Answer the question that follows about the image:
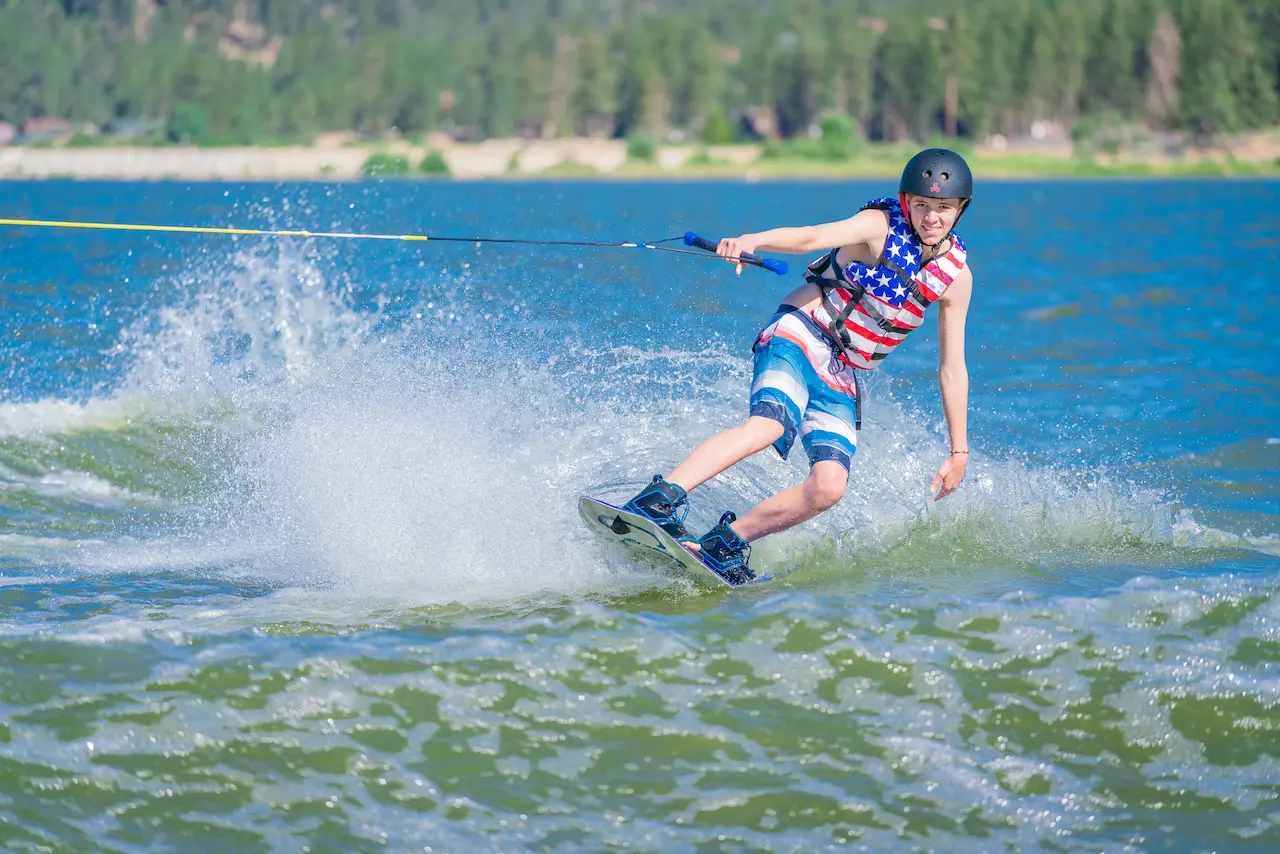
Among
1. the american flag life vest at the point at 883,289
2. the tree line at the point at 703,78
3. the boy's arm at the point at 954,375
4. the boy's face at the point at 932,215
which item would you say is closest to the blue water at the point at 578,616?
the boy's arm at the point at 954,375

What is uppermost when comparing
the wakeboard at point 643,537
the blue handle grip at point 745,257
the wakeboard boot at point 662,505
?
the blue handle grip at point 745,257

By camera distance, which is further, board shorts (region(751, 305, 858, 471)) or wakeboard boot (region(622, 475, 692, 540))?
board shorts (region(751, 305, 858, 471))

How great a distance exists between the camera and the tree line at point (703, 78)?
385ft

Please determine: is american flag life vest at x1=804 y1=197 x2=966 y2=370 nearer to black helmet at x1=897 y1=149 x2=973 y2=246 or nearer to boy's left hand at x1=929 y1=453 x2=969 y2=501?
black helmet at x1=897 y1=149 x2=973 y2=246

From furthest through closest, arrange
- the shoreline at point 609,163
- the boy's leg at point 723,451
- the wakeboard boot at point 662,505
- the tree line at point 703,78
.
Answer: the tree line at point 703,78, the shoreline at point 609,163, the boy's leg at point 723,451, the wakeboard boot at point 662,505

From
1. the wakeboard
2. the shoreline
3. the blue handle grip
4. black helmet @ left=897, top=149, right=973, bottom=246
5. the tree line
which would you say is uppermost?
the tree line

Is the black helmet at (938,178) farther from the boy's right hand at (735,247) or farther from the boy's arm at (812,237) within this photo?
the boy's right hand at (735,247)

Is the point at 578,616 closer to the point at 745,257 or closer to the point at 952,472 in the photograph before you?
the point at 745,257

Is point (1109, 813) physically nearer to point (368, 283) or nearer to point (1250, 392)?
point (1250, 392)

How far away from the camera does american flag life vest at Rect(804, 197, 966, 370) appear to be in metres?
5.84

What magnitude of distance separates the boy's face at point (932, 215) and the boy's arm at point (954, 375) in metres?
0.27

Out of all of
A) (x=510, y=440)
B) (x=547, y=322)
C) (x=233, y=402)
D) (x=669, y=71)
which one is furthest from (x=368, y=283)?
(x=669, y=71)

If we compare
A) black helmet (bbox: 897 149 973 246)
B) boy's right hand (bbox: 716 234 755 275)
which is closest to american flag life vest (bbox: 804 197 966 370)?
black helmet (bbox: 897 149 973 246)

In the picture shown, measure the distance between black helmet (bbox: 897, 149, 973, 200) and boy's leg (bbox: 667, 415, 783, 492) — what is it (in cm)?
107
